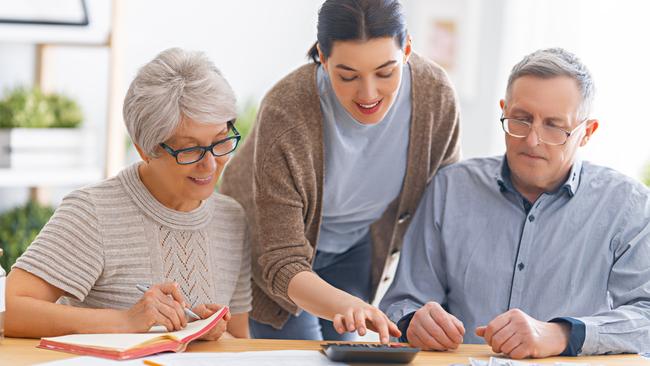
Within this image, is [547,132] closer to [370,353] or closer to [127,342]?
[370,353]

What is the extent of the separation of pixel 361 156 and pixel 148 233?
574mm

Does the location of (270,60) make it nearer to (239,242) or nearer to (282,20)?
(282,20)

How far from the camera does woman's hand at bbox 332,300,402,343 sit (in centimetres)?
168

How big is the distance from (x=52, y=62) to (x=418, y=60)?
6.33ft

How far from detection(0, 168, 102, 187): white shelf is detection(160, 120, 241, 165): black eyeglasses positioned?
1.57 m

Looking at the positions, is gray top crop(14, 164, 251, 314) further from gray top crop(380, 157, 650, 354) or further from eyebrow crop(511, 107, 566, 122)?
eyebrow crop(511, 107, 566, 122)

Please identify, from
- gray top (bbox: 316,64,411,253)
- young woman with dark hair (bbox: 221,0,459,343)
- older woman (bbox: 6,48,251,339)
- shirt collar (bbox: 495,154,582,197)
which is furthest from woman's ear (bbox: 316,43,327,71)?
shirt collar (bbox: 495,154,582,197)

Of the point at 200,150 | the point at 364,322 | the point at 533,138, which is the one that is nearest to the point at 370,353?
the point at 364,322

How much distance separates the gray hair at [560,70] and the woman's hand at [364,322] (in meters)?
0.64

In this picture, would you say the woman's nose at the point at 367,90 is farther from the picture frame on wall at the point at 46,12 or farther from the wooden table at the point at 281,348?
the picture frame on wall at the point at 46,12

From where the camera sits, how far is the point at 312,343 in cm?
179

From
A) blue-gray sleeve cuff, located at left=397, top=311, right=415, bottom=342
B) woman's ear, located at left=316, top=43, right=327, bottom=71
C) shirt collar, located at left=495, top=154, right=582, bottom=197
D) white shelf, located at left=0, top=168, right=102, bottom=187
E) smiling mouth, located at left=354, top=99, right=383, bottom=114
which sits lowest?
white shelf, located at left=0, top=168, right=102, bottom=187

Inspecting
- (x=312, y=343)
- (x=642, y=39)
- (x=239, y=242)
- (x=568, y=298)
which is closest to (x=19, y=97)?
(x=239, y=242)

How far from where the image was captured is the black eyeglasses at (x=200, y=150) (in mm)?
1824
